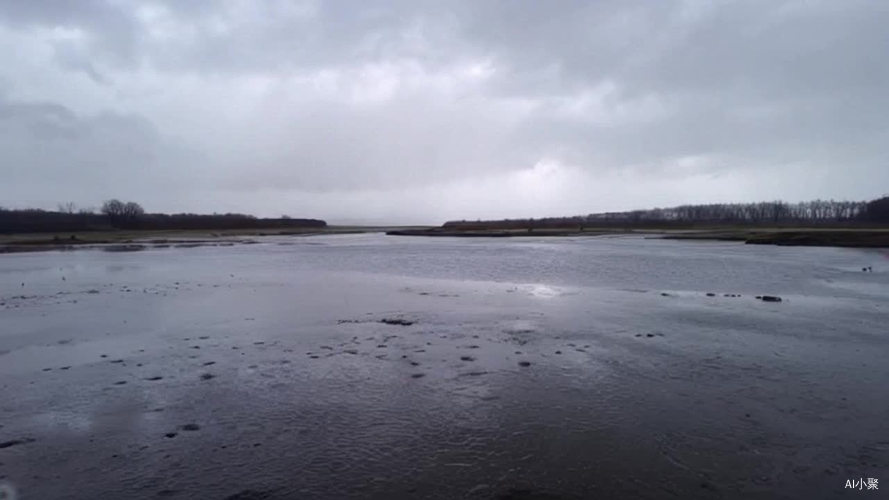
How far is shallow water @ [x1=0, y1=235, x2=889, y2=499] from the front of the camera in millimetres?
4801

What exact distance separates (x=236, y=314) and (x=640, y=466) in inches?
429

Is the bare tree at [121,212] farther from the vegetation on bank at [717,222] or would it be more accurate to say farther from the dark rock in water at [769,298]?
the dark rock in water at [769,298]

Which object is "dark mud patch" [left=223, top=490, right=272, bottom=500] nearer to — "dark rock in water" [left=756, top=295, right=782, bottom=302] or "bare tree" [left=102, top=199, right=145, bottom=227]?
"dark rock in water" [left=756, top=295, right=782, bottom=302]

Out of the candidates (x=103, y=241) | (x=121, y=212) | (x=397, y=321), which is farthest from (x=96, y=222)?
(x=397, y=321)

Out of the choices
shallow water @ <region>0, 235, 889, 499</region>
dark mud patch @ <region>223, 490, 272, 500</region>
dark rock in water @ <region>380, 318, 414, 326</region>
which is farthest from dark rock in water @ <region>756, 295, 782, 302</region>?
dark mud patch @ <region>223, 490, 272, 500</region>

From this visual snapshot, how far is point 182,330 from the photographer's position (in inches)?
443

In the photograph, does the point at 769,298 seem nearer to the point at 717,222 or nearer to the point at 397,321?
the point at 397,321

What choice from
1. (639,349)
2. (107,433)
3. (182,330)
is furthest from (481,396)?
(182,330)

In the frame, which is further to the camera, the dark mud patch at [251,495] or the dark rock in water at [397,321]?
the dark rock in water at [397,321]

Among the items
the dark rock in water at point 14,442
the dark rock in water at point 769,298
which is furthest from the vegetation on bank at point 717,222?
the dark rock in water at point 14,442

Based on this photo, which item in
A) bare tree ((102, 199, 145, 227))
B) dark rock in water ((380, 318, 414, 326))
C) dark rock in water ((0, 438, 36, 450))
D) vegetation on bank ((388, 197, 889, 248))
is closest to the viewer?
dark rock in water ((0, 438, 36, 450))

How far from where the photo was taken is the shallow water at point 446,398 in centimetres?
480

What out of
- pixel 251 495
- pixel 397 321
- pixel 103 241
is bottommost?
pixel 251 495

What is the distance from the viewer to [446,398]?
22.4ft
